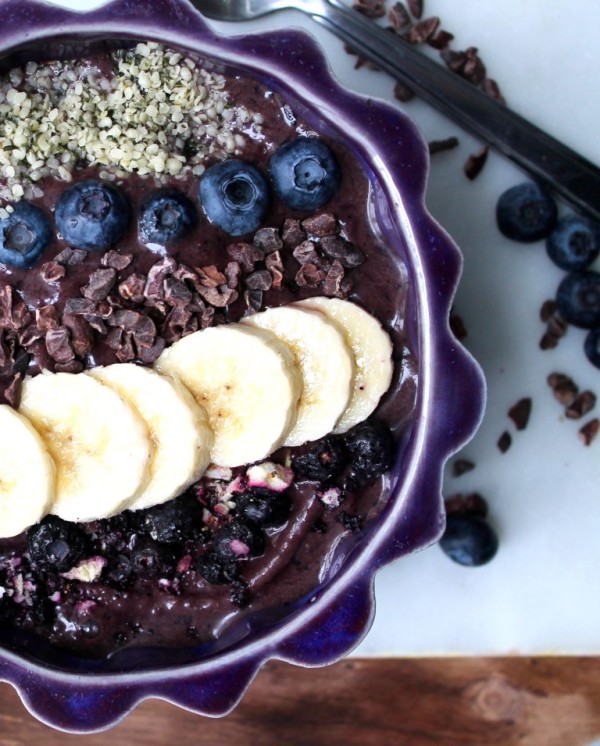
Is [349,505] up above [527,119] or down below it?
below

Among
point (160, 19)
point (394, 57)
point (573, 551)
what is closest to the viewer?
point (160, 19)

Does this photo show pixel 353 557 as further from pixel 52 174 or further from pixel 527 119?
pixel 527 119

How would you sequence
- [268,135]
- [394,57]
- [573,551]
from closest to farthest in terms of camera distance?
[268,135], [394,57], [573,551]

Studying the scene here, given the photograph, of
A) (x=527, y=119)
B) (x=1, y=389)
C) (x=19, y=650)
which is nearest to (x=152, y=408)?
(x=1, y=389)

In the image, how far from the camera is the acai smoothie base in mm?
1813

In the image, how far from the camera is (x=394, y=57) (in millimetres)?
2072

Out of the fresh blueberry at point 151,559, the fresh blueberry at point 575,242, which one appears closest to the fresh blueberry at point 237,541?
the fresh blueberry at point 151,559

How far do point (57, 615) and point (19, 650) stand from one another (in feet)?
0.38

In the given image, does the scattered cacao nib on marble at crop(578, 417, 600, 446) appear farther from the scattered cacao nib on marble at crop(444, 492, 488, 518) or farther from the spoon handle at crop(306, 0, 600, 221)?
the spoon handle at crop(306, 0, 600, 221)

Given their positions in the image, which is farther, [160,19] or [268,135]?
[268,135]

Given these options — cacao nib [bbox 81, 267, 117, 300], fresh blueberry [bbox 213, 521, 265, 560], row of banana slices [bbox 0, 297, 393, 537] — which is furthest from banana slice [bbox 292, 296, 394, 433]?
cacao nib [bbox 81, 267, 117, 300]

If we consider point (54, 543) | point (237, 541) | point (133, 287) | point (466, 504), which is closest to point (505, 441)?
point (466, 504)

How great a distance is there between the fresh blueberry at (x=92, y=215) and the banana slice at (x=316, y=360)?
339mm

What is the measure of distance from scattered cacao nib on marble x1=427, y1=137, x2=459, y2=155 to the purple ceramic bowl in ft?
1.23
